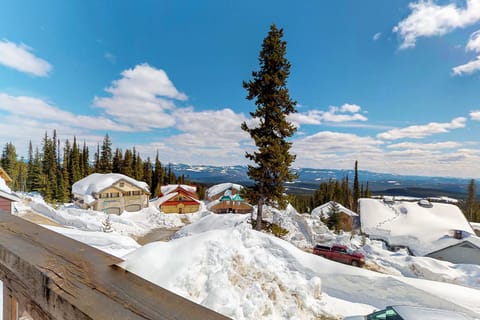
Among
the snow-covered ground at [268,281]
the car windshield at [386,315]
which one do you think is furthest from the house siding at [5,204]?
the car windshield at [386,315]

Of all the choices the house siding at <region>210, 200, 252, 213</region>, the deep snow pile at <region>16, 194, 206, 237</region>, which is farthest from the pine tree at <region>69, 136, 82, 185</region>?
the house siding at <region>210, 200, 252, 213</region>

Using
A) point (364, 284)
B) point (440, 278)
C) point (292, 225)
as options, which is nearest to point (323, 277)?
point (364, 284)

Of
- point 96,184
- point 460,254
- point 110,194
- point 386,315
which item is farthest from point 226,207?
point 386,315

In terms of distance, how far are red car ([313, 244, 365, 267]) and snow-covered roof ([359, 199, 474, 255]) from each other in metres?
11.7

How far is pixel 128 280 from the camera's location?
0.85 metres

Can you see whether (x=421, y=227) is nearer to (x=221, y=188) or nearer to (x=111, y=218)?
(x=221, y=188)

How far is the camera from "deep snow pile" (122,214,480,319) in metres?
5.18

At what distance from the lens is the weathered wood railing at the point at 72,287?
712mm

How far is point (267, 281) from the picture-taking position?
6.43 m

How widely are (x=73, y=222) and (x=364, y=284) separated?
24660 millimetres

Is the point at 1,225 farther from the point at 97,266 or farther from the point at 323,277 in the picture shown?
the point at 323,277

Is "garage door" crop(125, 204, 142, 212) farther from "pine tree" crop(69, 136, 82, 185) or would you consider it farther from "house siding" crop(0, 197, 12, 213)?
"house siding" crop(0, 197, 12, 213)

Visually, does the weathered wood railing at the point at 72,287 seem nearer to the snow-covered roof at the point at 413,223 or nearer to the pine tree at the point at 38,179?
the snow-covered roof at the point at 413,223

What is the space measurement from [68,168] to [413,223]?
56.4 meters
